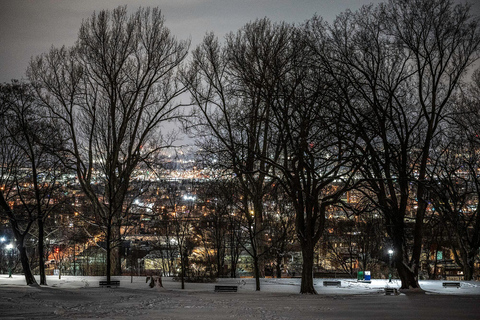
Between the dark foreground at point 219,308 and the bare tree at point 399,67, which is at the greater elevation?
the bare tree at point 399,67

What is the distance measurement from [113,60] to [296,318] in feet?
66.8

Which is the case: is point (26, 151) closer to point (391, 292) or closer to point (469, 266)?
point (391, 292)

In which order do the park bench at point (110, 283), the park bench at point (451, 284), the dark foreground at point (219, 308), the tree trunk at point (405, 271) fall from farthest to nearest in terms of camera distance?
1. the park bench at point (451, 284)
2. the park bench at point (110, 283)
3. the tree trunk at point (405, 271)
4. the dark foreground at point (219, 308)

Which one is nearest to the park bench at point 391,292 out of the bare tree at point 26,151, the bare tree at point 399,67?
the bare tree at point 399,67

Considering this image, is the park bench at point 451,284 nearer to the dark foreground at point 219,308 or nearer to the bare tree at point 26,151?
the dark foreground at point 219,308

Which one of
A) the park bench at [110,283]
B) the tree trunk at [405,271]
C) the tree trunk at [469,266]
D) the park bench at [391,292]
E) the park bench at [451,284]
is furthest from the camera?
the tree trunk at [469,266]

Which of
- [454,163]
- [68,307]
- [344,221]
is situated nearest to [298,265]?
[344,221]

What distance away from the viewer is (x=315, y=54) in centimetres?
1930

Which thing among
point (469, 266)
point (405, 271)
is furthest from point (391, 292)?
point (469, 266)

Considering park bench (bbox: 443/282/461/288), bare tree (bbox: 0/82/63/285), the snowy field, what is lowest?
park bench (bbox: 443/282/461/288)

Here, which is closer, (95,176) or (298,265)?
(95,176)

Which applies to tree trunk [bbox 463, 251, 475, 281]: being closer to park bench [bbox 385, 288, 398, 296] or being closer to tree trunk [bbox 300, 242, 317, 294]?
park bench [bbox 385, 288, 398, 296]

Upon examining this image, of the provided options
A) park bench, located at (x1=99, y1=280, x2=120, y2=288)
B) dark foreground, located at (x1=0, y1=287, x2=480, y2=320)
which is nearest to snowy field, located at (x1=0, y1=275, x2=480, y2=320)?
dark foreground, located at (x1=0, y1=287, x2=480, y2=320)

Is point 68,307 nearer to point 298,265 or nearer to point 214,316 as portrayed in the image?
point 214,316
